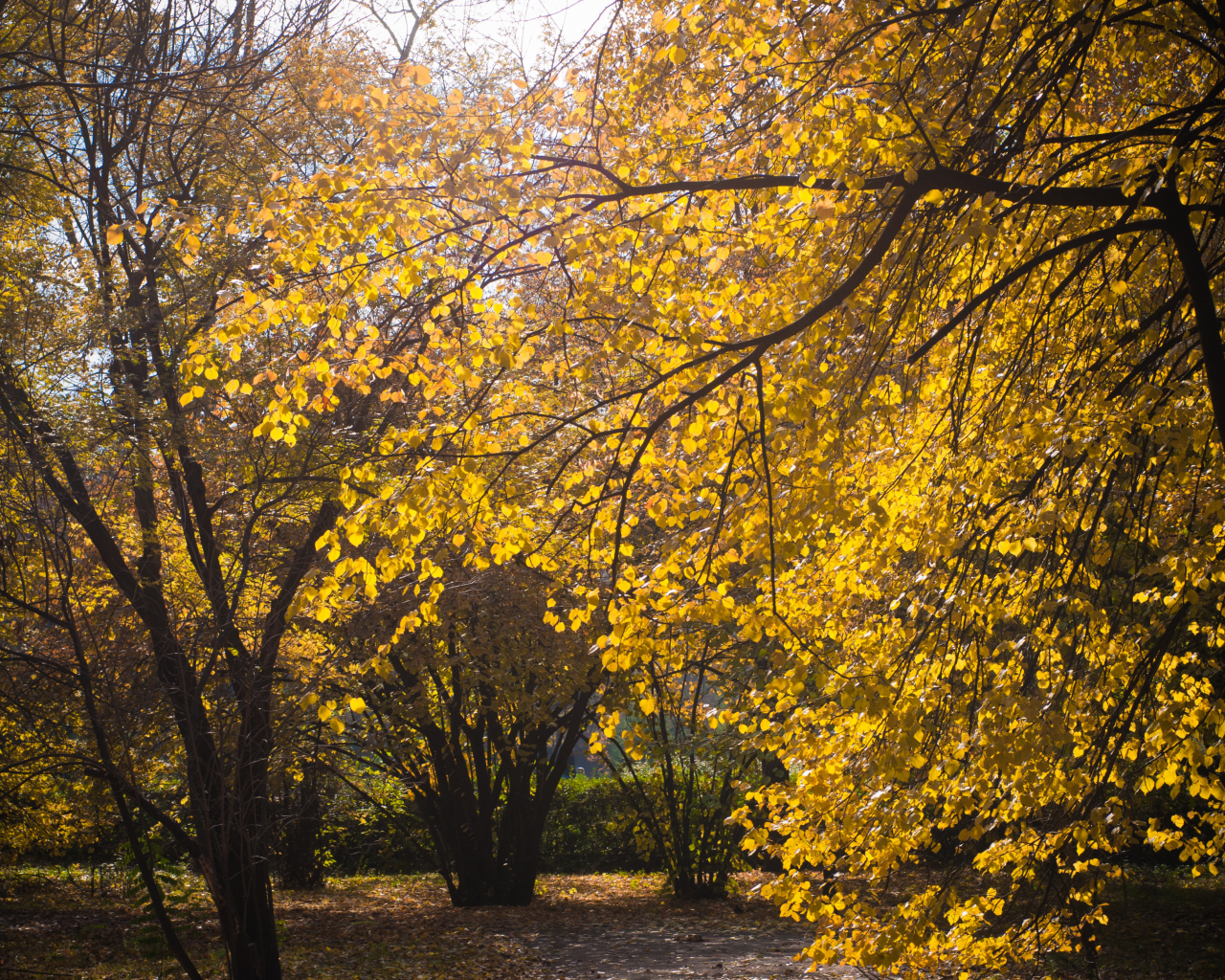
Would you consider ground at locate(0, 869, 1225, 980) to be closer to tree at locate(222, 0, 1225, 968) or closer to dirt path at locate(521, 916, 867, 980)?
dirt path at locate(521, 916, 867, 980)

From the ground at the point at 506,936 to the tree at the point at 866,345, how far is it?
14.1 ft

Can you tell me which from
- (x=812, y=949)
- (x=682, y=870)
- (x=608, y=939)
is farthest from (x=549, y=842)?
(x=812, y=949)

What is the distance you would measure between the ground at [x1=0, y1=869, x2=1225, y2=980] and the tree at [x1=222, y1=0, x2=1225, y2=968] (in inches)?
169

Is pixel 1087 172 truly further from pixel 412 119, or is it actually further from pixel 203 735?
pixel 203 735

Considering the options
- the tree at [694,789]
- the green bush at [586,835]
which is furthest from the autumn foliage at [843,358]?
the green bush at [586,835]

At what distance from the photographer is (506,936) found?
1002cm

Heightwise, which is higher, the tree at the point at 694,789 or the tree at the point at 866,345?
the tree at the point at 866,345

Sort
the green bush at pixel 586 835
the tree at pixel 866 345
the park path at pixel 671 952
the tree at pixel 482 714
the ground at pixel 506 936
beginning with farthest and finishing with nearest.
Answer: the green bush at pixel 586 835 → the tree at pixel 482 714 → the park path at pixel 671 952 → the ground at pixel 506 936 → the tree at pixel 866 345

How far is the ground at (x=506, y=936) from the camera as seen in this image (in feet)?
27.0

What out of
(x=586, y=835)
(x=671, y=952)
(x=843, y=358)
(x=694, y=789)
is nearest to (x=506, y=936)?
(x=671, y=952)

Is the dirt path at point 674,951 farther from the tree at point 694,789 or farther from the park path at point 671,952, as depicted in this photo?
the tree at point 694,789

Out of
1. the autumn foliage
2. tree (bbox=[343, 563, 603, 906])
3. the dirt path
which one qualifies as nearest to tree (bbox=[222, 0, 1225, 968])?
the autumn foliage

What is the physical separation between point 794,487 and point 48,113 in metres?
7.57

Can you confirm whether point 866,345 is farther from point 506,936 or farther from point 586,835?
point 586,835
